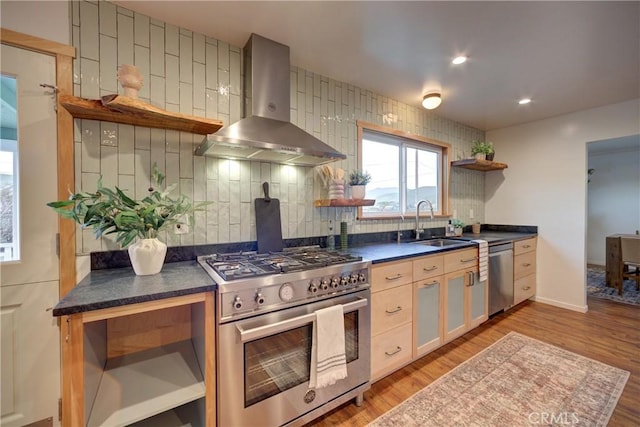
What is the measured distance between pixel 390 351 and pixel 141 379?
1.52m

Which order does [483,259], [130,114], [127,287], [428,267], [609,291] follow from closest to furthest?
[127,287]
[130,114]
[428,267]
[483,259]
[609,291]

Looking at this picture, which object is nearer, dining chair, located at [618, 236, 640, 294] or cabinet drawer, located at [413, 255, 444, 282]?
cabinet drawer, located at [413, 255, 444, 282]

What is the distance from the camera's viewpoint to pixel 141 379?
131 cm

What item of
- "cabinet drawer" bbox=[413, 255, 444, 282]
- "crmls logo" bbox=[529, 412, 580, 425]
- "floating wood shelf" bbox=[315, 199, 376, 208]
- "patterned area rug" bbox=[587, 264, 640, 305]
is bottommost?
"crmls logo" bbox=[529, 412, 580, 425]

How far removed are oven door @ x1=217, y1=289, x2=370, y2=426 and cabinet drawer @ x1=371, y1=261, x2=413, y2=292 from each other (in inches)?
9.8

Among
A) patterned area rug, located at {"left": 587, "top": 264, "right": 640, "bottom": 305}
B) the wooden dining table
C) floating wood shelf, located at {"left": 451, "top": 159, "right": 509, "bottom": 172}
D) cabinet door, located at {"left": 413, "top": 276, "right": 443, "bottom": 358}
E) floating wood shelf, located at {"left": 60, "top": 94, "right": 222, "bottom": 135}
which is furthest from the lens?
the wooden dining table

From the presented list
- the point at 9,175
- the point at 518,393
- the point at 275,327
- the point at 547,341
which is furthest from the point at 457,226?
the point at 9,175

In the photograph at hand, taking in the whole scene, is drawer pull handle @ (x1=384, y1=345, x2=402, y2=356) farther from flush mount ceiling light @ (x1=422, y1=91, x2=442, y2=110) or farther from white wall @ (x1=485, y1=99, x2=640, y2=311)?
white wall @ (x1=485, y1=99, x2=640, y2=311)

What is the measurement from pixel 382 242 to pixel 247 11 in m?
2.16

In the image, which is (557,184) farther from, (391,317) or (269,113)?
(269,113)

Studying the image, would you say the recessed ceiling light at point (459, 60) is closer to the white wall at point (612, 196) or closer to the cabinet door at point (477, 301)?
the cabinet door at point (477, 301)

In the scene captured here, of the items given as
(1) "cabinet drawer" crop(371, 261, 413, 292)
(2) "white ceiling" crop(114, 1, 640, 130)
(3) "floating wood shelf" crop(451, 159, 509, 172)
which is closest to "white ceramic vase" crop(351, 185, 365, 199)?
(1) "cabinet drawer" crop(371, 261, 413, 292)

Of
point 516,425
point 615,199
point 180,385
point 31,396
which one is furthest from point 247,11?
point 615,199

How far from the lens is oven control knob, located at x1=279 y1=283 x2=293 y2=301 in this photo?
1.33 metres
